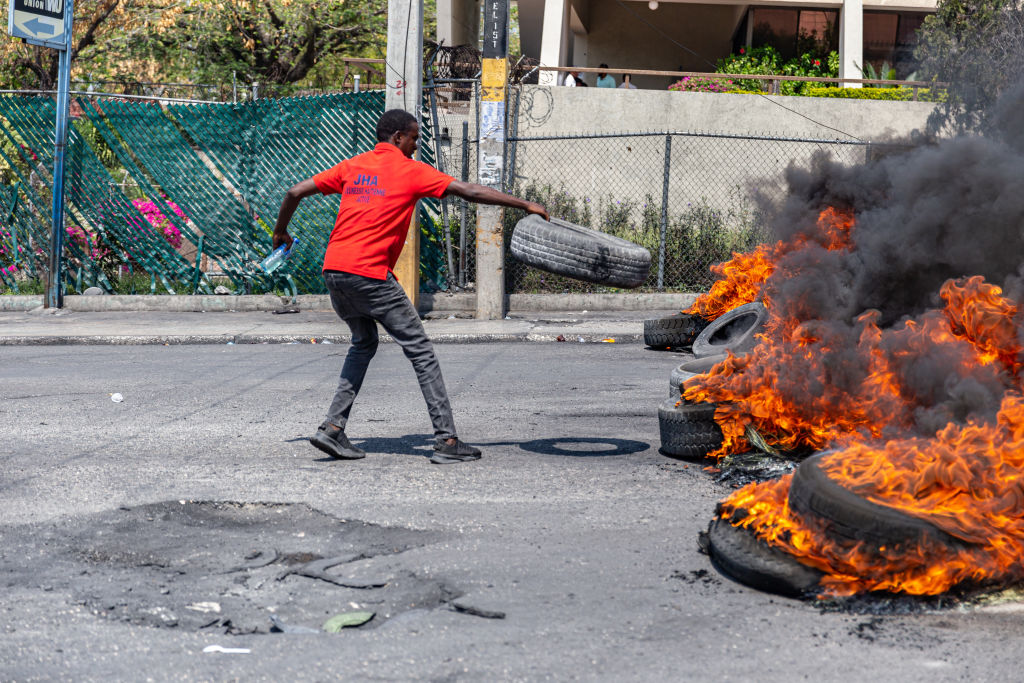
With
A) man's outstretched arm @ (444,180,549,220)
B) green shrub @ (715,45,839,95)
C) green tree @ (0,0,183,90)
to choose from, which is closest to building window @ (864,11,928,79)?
green shrub @ (715,45,839,95)

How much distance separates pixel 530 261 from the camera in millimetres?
7633

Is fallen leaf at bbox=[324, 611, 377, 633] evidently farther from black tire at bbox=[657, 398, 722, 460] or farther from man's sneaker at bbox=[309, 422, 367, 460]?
black tire at bbox=[657, 398, 722, 460]

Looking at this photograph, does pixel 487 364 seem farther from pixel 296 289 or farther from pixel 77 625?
pixel 77 625

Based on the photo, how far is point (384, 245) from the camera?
611 cm

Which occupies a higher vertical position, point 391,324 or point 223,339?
point 391,324

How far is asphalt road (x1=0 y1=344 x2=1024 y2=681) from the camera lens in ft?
11.3

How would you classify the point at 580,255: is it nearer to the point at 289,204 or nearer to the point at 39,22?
the point at 289,204

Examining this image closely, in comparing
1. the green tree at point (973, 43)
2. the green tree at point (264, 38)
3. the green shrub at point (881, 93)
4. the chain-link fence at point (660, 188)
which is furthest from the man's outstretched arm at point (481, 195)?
the green tree at point (264, 38)

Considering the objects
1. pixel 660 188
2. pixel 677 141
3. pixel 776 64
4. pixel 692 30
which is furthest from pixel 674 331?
pixel 692 30

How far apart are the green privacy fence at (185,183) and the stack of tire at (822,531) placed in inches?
400

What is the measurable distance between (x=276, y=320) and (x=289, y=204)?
7136mm

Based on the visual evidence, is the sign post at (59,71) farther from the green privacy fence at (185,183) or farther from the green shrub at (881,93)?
the green shrub at (881,93)

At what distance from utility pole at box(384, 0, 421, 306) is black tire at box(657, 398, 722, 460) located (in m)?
7.34

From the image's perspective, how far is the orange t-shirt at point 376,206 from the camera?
6.08 meters
